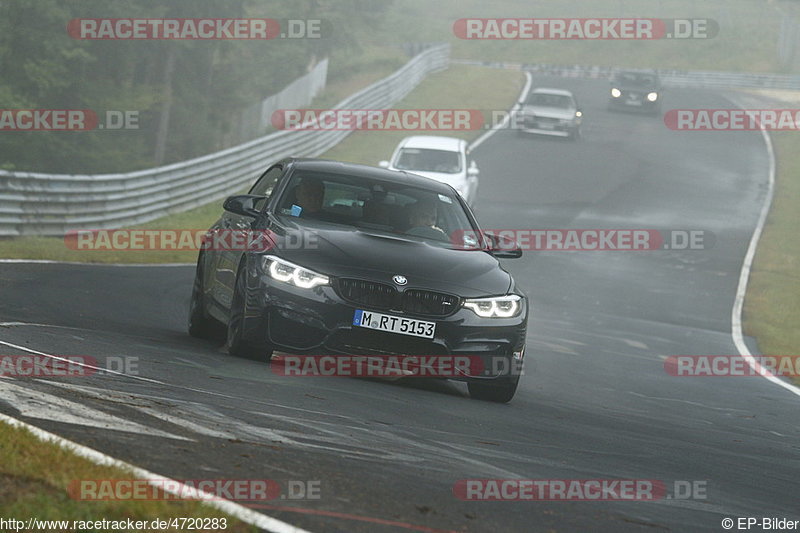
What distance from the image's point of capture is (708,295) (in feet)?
70.6

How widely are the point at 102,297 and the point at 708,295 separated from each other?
1169 cm

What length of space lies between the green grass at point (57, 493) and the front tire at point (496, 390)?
4579mm

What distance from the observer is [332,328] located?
861 centimetres

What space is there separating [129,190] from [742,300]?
1098 cm

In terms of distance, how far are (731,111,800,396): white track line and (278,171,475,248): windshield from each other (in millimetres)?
5022

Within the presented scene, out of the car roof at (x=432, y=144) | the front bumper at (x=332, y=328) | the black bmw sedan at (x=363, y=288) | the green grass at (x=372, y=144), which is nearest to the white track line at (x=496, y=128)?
the green grass at (x=372, y=144)

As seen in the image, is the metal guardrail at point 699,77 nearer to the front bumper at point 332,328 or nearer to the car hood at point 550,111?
the car hood at point 550,111

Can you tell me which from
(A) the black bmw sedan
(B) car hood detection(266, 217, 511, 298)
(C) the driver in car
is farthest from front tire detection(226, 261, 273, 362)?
(C) the driver in car
